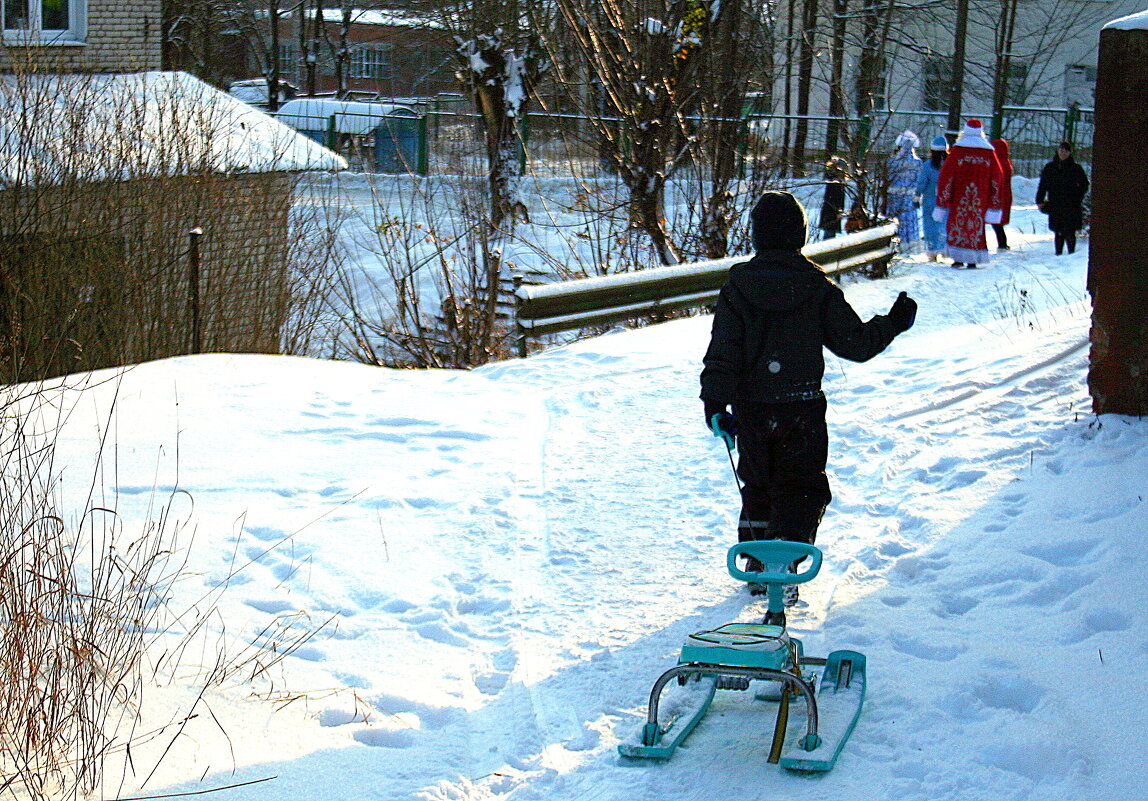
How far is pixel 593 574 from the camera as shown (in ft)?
18.3

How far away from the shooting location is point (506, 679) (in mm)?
4555

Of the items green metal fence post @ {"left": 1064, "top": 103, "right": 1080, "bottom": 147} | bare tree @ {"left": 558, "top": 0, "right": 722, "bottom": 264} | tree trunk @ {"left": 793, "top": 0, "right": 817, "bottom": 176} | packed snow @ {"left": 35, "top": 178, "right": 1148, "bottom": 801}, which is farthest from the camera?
green metal fence post @ {"left": 1064, "top": 103, "right": 1080, "bottom": 147}

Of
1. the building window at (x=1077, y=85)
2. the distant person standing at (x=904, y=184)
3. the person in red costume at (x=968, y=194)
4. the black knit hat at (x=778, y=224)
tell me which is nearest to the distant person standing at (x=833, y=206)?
the distant person standing at (x=904, y=184)

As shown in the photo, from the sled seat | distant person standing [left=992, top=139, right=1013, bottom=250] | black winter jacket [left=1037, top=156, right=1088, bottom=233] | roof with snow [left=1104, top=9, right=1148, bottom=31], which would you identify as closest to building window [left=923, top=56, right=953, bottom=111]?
distant person standing [left=992, top=139, right=1013, bottom=250]

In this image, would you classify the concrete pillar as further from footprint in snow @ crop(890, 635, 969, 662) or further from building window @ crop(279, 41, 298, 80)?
building window @ crop(279, 41, 298, 80)

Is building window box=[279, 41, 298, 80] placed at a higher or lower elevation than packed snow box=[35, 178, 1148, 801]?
higher

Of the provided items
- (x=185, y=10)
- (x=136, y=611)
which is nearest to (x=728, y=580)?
(x=136, y=611)

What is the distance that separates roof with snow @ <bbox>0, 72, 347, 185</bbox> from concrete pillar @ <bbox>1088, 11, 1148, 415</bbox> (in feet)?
29.0

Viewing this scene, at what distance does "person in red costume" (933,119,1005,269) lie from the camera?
1504 centimetres

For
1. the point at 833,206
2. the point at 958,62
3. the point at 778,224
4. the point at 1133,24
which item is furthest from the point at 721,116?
the point at 958,62

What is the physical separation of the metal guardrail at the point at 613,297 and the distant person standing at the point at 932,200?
379 centimetres

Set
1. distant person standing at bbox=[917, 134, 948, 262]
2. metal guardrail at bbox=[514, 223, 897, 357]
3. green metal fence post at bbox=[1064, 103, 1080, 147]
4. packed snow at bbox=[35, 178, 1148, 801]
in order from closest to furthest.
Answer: packed snow at bbox=[35, 178, 1148, 801] → metal guardrail at bbox=[514, 223, 897, 357] → distant person standing at bbox=[917, 134, 948, 262] → green metal fence post at bbox=[1064, 103, 1080, 147]

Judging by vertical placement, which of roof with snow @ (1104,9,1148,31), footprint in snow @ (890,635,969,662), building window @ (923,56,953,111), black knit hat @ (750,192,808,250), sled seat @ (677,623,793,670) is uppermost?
building window @ (923,56,953,111)

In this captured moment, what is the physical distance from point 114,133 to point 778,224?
9179mm
